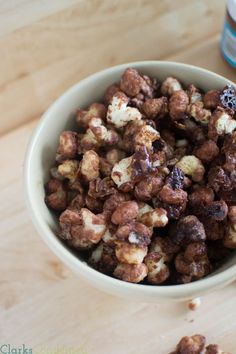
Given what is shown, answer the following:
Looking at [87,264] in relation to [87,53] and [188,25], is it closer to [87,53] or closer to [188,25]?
[87,53]

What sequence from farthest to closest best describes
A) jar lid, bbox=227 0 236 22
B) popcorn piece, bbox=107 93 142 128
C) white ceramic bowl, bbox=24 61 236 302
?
1. jar lid, bbox=227 0 236 22
2. popcorn piece, bbox=107 93 142 128
3. white ceramic bowl, bbox=24 61 236 302

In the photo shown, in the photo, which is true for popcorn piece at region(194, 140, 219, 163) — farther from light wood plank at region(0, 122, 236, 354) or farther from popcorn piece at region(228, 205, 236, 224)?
light wood plank at region(0, 122, 236, 354)

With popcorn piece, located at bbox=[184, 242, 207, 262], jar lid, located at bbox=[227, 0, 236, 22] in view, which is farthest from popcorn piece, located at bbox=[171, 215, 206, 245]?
jar lid, located at bbox=[227, 0, 236, 22]

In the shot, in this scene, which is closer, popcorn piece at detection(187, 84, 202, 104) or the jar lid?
popcorn piece at detection(187, 84, 202, 104)

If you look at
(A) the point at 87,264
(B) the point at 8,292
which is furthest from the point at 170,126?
(B) the point at 8,292

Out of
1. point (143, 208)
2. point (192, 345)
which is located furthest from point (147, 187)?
point (192, 345)

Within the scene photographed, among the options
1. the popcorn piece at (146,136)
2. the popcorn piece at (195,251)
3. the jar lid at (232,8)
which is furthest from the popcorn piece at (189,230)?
the jar lid at (232,8)

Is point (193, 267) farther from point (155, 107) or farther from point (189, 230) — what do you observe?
point (155, 107)
